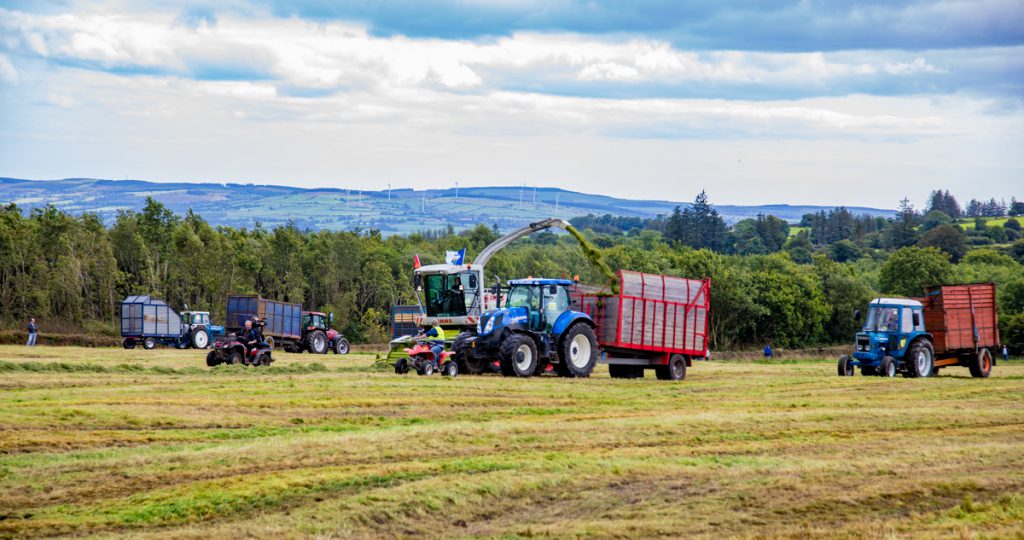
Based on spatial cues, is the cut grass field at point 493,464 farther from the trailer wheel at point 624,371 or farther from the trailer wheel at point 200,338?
the trailer wheel at point 200,338

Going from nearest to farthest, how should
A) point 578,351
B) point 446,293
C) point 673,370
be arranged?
point 578,351, point 673,370, point 446,293

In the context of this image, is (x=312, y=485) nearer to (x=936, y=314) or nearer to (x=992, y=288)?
(x=936, y=314)

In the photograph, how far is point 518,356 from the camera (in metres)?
25.3

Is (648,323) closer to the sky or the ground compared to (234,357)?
closer to the sky

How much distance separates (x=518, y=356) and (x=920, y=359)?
36.6ft

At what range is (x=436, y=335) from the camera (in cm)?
2706

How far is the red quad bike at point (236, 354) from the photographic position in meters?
29.0

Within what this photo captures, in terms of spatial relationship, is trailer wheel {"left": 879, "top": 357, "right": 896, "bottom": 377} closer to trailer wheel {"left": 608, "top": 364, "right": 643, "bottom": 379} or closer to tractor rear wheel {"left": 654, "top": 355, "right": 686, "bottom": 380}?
tractor rear wheel {"left": 654, "top": 355, "right": 686, "bottom": 380}

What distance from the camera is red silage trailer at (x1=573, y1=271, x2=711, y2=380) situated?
26562mm

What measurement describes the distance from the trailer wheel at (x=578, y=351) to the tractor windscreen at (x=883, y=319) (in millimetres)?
8100

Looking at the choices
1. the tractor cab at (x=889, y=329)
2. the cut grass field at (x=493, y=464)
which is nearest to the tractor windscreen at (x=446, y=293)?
the cut grass field at (x=493, y=464)

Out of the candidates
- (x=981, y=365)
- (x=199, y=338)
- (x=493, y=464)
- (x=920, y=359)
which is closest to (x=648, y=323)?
(x=920, y=359)

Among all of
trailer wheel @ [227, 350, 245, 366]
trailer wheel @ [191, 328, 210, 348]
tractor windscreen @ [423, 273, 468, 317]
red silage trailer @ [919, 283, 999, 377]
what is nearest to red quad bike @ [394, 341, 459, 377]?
tractor windscreen @ [423, 273, 468, 317]

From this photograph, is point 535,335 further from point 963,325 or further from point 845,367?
point 963,325
